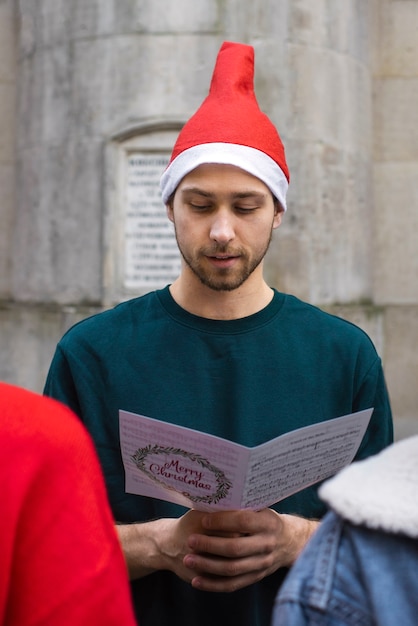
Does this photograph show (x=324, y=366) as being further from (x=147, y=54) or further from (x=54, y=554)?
(x=147, y=54)

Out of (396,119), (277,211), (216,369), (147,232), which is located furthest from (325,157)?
(216,369)

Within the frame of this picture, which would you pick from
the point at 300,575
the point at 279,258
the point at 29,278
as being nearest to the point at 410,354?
the point at 279,258

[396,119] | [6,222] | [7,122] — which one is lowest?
[6,222]

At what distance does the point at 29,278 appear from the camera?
675cm

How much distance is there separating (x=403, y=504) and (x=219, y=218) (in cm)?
140

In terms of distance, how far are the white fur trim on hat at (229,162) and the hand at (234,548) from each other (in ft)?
2.95

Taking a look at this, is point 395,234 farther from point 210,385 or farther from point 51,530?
point 51,530

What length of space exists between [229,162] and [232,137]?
0.45 ft

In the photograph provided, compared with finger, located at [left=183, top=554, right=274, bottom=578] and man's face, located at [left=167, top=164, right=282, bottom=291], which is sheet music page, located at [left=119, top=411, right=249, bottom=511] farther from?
man's face, located at [left=167, top=164, right=282, bottom=291]

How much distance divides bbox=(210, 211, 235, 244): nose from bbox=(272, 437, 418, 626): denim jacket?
1256mm

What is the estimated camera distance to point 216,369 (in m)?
2.14

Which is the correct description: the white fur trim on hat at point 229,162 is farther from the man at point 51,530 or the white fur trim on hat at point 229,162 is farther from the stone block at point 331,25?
the stone block at point 331,25

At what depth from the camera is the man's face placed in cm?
222

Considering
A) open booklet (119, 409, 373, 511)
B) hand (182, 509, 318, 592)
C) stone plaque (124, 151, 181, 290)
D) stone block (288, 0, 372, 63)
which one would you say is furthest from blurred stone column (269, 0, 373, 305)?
open booklet (119, 409, 373, 511)
